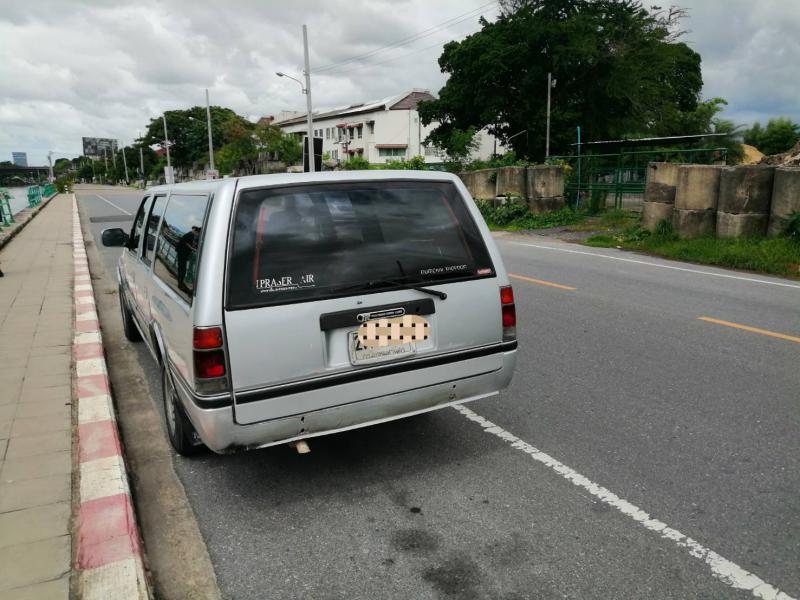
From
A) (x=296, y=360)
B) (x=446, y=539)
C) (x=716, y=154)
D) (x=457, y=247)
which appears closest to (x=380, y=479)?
(x=446, y=539)

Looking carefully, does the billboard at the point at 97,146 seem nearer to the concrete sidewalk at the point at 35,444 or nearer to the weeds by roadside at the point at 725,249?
the weeds by roadside at the point at 725,249

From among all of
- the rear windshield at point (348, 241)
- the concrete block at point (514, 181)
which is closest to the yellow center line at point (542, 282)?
the rear windshield at point (348, 241)

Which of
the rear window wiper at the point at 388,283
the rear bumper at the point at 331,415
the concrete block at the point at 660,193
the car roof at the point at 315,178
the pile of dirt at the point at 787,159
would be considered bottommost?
the rear bumper at the point at 331,415

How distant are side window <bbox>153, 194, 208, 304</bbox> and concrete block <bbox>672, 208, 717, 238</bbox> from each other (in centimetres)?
1191

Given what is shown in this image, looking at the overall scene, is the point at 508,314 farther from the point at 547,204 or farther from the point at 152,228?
the point at 547,204

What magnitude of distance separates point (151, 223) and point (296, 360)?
245 cm

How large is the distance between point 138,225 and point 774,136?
204ft

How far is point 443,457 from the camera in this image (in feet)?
12.6

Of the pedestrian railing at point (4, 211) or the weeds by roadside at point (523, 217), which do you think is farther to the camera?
the pedestrian railing at point (4, 211)

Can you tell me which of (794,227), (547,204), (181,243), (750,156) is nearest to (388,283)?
(181,243)

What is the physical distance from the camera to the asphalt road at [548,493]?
2.71 meters

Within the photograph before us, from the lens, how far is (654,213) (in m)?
14.2

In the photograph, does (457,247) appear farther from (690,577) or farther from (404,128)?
(404,128)

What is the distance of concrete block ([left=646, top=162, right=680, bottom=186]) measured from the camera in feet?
46.3
